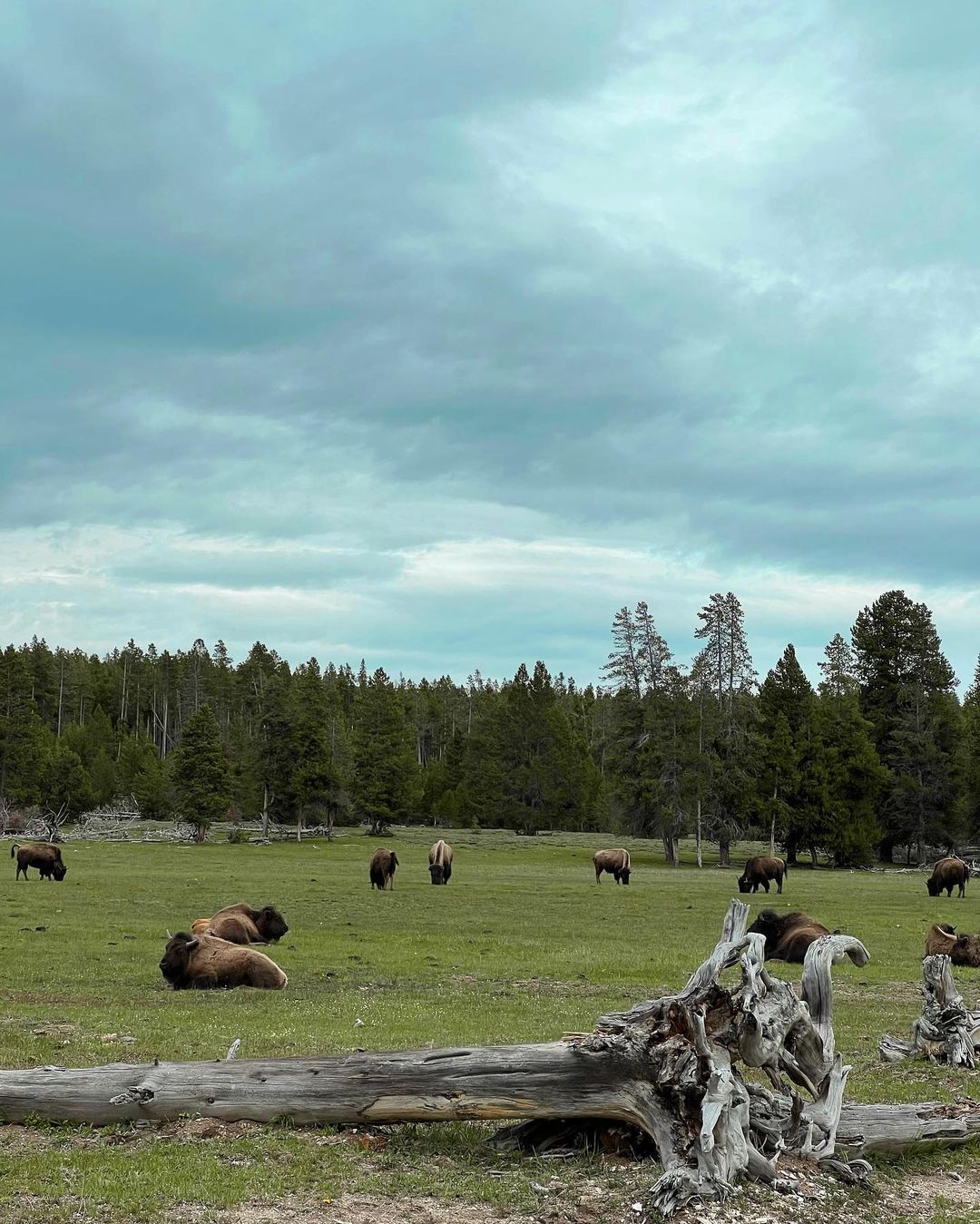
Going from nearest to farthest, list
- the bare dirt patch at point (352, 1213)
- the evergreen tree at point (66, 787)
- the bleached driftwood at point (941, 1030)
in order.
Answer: the bare dirt patch at point (352, 1213)
the bleached driftwood at point (941, 1030)
the evergreen tree at point (66, 787)

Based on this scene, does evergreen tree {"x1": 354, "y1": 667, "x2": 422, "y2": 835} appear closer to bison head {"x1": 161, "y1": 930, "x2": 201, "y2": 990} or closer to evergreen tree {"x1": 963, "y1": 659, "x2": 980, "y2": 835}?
evergreen tree {"x1": 963, "y1": 659, "x2": 980, "y2": 835}

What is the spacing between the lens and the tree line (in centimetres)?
7269

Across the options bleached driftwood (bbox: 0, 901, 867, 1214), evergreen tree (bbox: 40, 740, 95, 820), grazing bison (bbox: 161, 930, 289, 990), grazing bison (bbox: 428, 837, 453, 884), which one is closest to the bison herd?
grazing bison (bbox: 161, 930, 289, 990)

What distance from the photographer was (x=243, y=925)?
22.8 meters

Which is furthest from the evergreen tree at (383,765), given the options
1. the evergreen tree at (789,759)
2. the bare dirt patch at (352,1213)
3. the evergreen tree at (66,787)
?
the bare dirt patch at (352,1213)

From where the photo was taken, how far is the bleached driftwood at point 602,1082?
28.7ft

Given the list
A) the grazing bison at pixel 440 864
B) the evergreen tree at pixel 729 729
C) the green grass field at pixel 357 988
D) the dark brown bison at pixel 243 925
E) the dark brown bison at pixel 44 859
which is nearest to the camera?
the green grass field at pixel 357 988

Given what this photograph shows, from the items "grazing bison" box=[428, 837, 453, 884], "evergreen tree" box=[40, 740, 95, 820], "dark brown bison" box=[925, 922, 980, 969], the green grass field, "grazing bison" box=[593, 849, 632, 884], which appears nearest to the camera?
the green grass field

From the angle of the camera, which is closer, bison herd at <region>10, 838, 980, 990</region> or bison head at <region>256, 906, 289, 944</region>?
bison herd at <region>10, 838, 980, 990</region>

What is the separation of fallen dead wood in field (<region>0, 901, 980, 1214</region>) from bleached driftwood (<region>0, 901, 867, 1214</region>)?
11 millimetres

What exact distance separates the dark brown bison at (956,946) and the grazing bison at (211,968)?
13.7 m

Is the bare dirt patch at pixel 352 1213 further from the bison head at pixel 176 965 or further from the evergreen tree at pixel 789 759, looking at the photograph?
the evergreen tree at pixel 789 759

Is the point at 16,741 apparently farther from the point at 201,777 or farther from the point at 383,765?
the point at 383,765

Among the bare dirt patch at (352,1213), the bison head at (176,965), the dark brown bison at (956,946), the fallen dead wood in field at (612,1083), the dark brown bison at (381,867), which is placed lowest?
the dark brown bison at (381,867)
